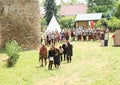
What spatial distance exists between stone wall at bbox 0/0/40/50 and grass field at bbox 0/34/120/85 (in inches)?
86.4

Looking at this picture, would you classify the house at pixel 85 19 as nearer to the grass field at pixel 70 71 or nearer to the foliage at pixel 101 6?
the foliage at pixel 101 6

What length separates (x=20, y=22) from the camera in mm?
25531

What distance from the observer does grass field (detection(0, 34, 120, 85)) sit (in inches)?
601

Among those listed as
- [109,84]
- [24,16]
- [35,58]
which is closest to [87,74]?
[109,84]

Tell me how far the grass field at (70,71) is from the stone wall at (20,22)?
219cm

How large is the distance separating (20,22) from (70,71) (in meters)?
9.01

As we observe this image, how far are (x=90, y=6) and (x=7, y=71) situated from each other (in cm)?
6005

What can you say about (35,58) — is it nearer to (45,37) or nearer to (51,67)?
(51,67)

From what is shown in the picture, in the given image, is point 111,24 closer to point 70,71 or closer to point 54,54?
point 54,54

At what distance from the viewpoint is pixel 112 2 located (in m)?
74.6

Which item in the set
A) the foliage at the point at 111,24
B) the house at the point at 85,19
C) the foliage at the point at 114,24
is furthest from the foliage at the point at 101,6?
the foliage at the point at 114,24

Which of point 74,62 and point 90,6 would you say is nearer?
point 74,62

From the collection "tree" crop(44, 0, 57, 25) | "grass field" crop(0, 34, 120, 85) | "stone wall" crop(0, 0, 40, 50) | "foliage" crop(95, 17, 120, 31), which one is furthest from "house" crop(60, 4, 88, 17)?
"grass field" crop(0, 34, 120, 85)

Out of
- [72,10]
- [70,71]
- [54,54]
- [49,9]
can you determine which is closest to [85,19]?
[49,9]
